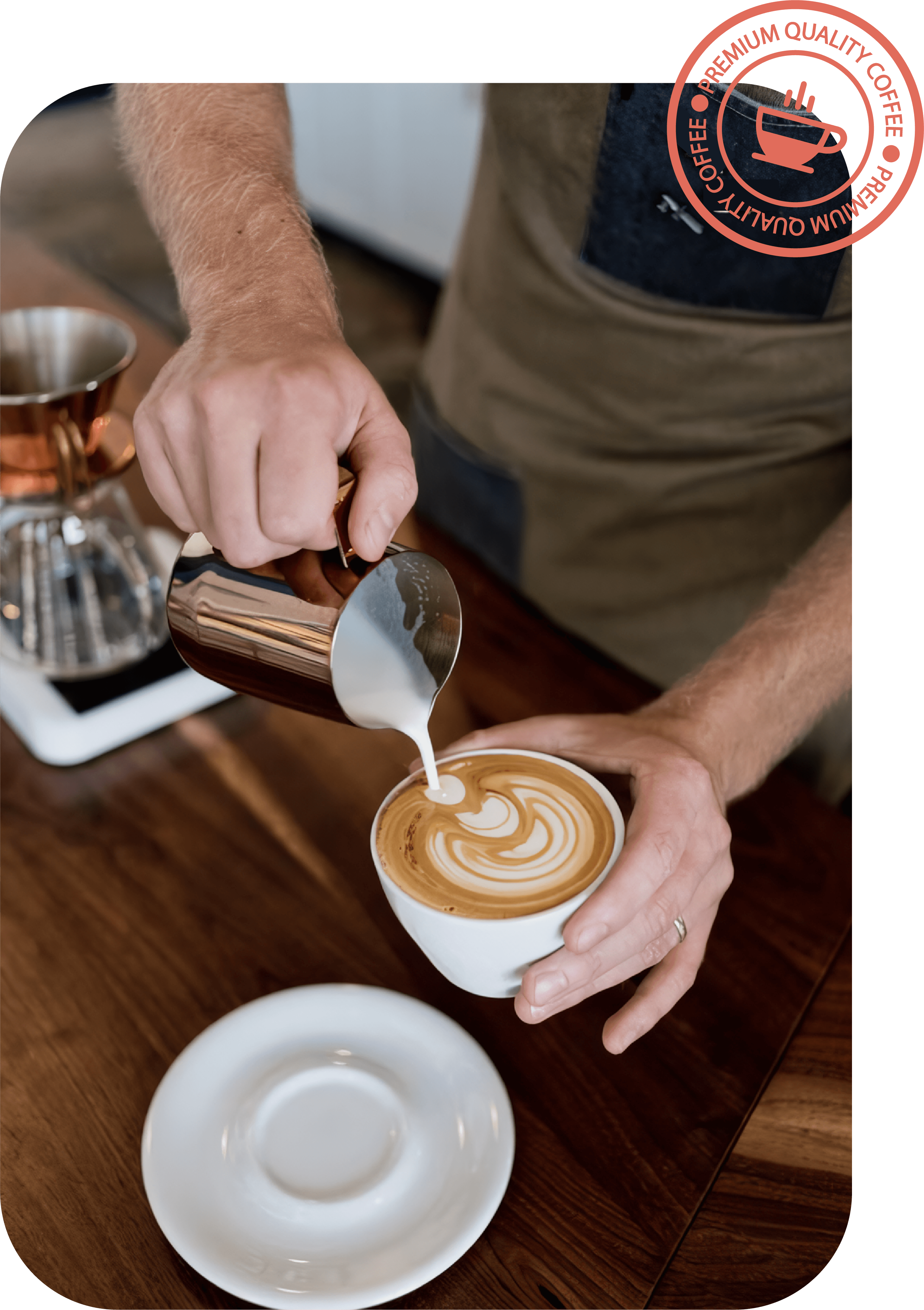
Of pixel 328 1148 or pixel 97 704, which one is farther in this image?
pixel 97 704

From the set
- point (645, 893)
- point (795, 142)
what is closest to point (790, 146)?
point (795, 142)

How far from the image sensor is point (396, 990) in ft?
2.73

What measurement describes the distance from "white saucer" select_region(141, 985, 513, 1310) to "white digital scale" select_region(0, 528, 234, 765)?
357 millimetres

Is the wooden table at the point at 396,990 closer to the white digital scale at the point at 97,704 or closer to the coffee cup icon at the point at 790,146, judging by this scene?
the white digital scale at the point at 97,704

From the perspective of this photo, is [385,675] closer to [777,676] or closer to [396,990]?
[396,990]

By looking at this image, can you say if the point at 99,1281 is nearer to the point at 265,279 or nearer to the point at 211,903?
the point at 211,903

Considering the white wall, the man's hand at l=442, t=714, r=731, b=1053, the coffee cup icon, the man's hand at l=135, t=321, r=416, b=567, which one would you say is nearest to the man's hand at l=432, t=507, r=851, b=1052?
the man's hand at l=442, t=714, r=731, b=1053

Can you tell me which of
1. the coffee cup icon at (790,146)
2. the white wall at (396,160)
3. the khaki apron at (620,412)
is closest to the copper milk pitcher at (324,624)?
the coffee cup icon at (790,146)

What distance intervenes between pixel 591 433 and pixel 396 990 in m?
0.74

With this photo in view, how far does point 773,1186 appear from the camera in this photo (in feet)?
2.38

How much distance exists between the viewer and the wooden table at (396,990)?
690 millimetres

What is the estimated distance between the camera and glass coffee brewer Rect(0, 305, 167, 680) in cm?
105

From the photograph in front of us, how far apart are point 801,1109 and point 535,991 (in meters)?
0.25

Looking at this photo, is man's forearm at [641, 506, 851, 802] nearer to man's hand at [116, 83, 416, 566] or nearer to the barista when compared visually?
the barista
